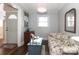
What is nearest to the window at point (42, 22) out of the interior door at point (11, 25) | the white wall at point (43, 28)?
the white wall at point (43, 28)

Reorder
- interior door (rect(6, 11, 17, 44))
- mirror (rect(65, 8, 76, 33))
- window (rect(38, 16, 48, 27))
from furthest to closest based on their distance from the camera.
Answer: interior door (rect(6, 11, 17, 44)) < window (rect(38, 16, 48, 27)) < mirror (rect(65, 8, 76, 33))

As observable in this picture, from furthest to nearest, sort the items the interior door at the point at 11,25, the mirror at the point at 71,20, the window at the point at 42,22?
the interior door at the point at 11,25
the window at the point at 42,22
the mirror at the point at 71,20

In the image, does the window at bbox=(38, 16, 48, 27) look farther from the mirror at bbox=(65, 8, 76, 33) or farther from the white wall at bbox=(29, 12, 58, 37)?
the mirror at bbox=(65, 8, 76, 33)

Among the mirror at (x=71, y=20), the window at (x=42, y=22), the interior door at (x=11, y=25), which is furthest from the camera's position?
the interior door at (x=11, y=25)

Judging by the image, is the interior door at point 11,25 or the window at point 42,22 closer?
the window at point 42,22

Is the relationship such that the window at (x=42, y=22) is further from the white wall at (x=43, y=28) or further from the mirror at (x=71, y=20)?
the mirror at (x=71, y=20)

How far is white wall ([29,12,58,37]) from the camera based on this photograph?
2539 millimetres

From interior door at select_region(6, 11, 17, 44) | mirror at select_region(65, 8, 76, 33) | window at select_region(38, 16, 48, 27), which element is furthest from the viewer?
interior door at select_region(6, 11, 17, 44)

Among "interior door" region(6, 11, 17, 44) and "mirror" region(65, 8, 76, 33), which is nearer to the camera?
"mirror" region(65, 8, 76, 33)

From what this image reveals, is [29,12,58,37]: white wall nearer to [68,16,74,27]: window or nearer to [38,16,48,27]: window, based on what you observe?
[38,16,48,27]: window

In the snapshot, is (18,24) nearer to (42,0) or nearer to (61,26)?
(61,26)

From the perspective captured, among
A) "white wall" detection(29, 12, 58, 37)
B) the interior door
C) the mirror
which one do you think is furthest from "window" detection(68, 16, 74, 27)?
the interior door

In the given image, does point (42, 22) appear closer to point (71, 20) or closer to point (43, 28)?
point (43, 28)

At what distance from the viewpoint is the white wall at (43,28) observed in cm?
254
